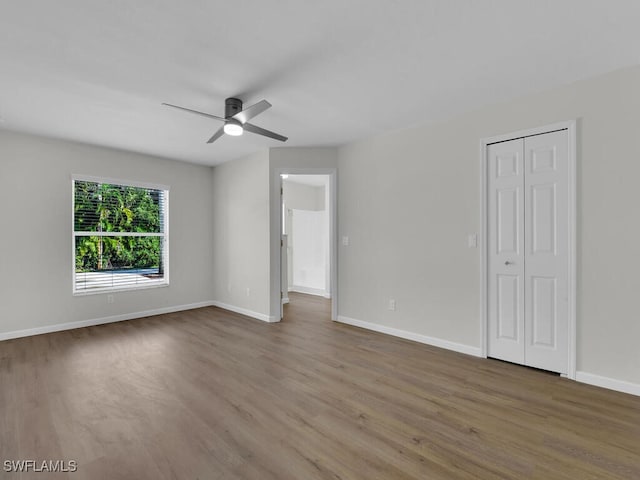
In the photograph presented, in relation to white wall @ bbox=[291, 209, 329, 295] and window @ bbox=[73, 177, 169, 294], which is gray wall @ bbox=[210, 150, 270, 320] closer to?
window @ bbox=[73, 177, 169, 294]

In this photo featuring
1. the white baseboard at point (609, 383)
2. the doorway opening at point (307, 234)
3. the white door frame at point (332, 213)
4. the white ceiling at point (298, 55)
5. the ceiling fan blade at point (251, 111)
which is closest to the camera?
the white ceiling at point (298, 55)

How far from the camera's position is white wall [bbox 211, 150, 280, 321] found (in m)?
4.78

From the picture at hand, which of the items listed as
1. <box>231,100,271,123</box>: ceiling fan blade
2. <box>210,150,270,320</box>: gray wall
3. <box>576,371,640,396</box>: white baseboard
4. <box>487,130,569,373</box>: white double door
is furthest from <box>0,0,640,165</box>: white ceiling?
<box>576,371,640,396</box>: white baseboard

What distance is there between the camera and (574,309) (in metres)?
2.71

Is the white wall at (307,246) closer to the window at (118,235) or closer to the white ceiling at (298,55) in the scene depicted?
the window at (118,235)

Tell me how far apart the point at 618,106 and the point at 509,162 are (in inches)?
33.4

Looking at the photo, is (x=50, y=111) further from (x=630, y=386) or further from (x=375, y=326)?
(x=630, y=386)

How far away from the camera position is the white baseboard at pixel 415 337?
11.0 ft

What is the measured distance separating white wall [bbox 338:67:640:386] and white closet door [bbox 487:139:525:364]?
0.14 m

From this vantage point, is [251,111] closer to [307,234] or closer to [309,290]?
[307,234]

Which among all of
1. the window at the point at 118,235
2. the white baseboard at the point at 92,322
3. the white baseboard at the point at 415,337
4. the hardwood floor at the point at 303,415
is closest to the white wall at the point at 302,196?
the window at the point at 118,235

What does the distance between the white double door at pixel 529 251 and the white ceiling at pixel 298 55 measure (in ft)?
2.04

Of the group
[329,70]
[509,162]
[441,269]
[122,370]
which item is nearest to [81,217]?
[122,370]

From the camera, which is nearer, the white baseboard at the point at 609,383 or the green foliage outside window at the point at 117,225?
the white baseboard at the point at 609,383
